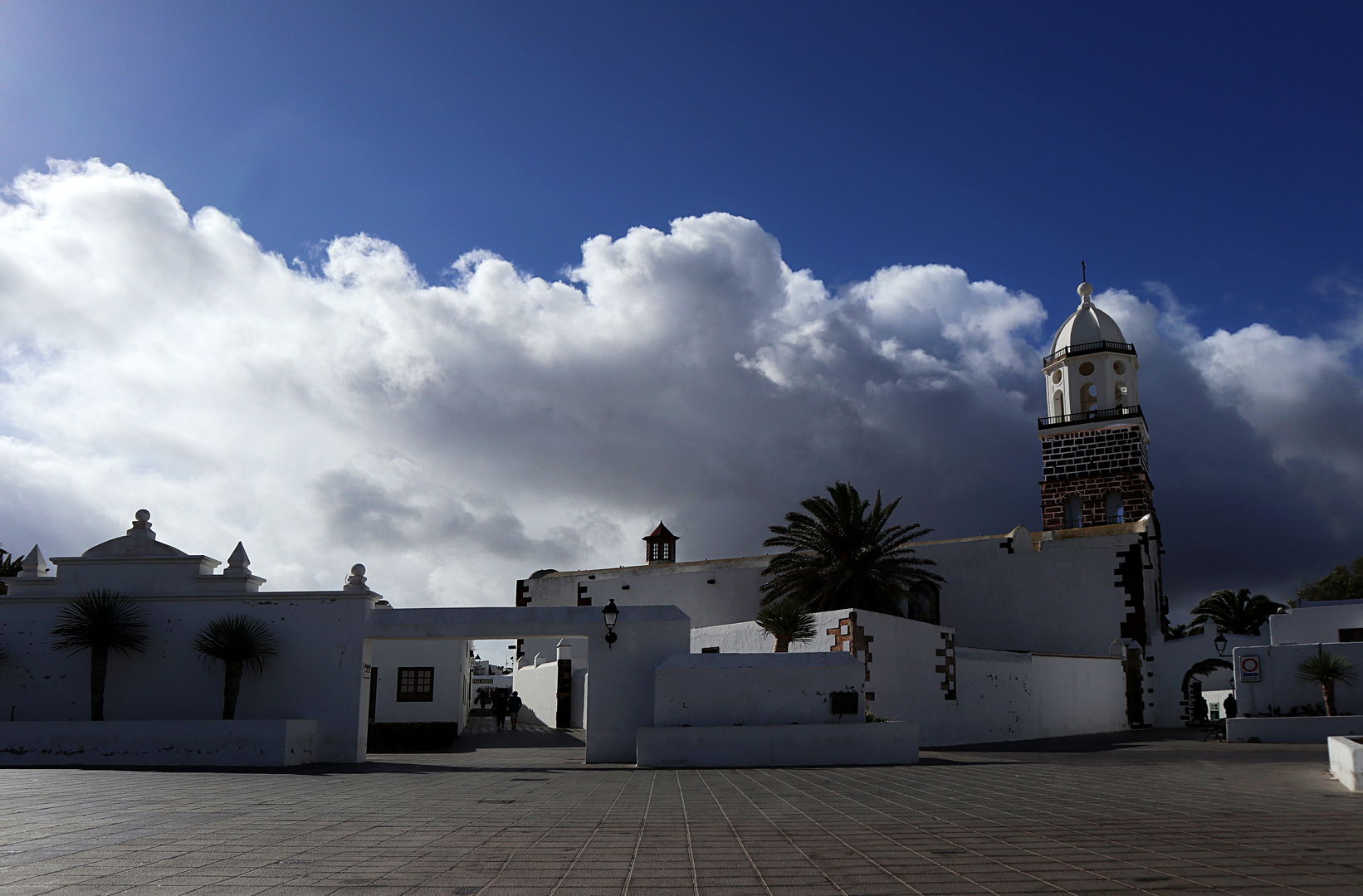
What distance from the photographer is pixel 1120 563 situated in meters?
30.9

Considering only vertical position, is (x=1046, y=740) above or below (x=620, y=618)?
below

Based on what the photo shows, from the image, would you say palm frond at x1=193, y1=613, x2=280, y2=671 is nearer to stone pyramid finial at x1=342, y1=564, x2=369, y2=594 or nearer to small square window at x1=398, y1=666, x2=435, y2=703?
stone pyramid finial at x1=342, y1=564, x2=369, y2=594

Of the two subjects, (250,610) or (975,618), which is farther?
(975,618)

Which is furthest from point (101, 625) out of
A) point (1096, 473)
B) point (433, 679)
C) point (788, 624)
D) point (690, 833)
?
point (1096, 473)

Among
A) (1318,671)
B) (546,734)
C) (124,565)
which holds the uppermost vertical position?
(124,565)

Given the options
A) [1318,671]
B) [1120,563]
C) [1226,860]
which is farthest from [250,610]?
[1120,563]

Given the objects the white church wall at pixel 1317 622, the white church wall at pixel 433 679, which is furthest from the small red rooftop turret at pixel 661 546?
the white church wall at pixel 1317 622

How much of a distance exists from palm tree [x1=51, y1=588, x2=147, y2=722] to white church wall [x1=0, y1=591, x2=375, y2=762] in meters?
0.18

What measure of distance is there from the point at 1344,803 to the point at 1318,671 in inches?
565

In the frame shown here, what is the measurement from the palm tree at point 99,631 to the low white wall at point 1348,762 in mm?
18249

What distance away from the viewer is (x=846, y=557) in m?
27.5

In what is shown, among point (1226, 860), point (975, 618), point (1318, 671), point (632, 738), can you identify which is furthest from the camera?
point (975, 618)

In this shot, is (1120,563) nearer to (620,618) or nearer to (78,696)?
(620,618)

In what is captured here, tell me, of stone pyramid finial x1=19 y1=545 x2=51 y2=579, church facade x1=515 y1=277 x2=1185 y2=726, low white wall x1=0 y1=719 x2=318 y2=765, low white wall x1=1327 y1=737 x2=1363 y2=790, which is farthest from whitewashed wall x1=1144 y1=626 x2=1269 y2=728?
stone pyramid finial x1=19 y1=545 x2=51 y2=579
